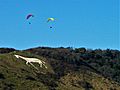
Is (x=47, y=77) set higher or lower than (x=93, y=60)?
lower

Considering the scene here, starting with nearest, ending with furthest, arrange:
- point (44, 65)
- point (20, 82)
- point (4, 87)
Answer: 1. point (4, 87)
2. point (20, 82)
3. point (44, 65)

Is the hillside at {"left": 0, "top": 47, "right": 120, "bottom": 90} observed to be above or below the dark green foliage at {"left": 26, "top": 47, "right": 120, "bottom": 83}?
below

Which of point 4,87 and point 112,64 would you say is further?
point 112,64

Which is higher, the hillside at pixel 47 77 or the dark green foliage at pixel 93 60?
the dark green foliage at pixel 93 60

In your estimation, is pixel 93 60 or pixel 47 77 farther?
Answer: pixel 93 60

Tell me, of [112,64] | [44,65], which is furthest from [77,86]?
[112,64]

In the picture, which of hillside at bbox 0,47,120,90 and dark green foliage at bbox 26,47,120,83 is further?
dark green foliage at bbox 26,47,120,83

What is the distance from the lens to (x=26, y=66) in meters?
125

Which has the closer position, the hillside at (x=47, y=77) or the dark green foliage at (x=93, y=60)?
the hillside at (x=47, y=77)

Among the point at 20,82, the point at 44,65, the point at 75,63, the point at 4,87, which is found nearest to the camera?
the point at 4,87

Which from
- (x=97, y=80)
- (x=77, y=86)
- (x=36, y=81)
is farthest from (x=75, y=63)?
(x=36, y=81)

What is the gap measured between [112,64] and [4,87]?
89847 mm

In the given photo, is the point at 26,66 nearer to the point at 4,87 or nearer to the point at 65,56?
the point at 4,87

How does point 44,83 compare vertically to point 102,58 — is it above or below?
below
